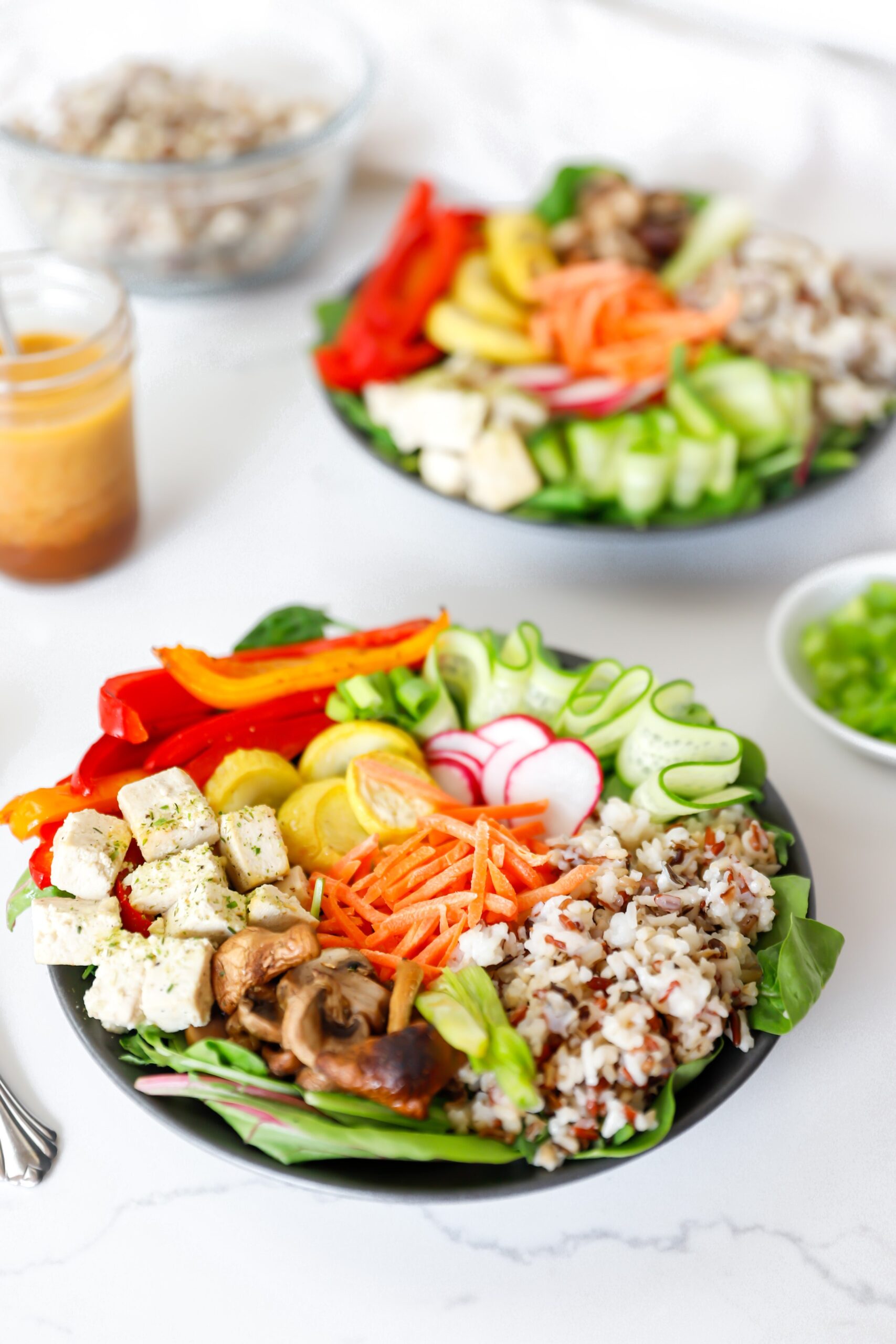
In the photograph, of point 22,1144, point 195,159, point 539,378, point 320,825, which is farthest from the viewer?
point 195,159

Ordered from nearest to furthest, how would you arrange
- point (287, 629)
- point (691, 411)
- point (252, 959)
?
1. point (252, 959)
2. point (287, 629)
3. point (691, 411)

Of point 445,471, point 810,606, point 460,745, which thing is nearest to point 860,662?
point 810,606

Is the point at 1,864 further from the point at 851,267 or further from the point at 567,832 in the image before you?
the point at 851,267

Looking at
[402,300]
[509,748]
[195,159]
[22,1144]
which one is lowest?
[22,1144]

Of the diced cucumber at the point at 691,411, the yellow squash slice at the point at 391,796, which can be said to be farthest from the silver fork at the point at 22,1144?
the diced cucumber at the point at 691,411

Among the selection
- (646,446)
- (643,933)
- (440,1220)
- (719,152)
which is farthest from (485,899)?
(719,152)

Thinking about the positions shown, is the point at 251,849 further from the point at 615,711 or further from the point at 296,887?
the point at 615,711

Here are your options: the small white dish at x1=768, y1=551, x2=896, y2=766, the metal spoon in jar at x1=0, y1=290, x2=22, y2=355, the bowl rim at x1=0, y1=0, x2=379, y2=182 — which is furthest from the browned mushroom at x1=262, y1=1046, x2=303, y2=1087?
the bowl rim at x1=0, y1=0, x2=379, y2=182
